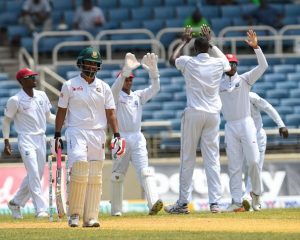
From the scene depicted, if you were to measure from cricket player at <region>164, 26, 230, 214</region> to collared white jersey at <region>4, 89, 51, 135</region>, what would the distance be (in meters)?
2.24

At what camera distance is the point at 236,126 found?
61.2ft

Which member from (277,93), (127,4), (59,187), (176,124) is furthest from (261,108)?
(127,4)


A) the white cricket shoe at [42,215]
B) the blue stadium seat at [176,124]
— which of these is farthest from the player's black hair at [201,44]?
the blue stadium seat at [176,124]

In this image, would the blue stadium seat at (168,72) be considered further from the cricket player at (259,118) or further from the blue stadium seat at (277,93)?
the cricket player at (259,118)

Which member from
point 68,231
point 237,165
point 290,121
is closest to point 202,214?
point 237,165

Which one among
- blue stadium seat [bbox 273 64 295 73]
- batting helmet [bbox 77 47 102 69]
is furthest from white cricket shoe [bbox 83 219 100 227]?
blue stadium seat [bbox 273 64 295 73]

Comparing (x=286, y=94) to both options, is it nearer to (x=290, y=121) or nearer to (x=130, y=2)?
(x=290, y=121)

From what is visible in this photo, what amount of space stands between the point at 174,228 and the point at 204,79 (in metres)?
3.04

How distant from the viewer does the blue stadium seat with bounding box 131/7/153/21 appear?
97.0ft

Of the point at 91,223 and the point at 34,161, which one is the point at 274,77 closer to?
the point at 34,161

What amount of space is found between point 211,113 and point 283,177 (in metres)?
6.85

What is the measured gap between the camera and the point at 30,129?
753 inches

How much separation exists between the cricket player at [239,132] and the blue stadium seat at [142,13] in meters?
11.0

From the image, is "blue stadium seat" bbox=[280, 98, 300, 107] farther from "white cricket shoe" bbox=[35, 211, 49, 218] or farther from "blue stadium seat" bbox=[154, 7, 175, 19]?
"white cricket shoe" bbox=[35, 211, 49, 218]
